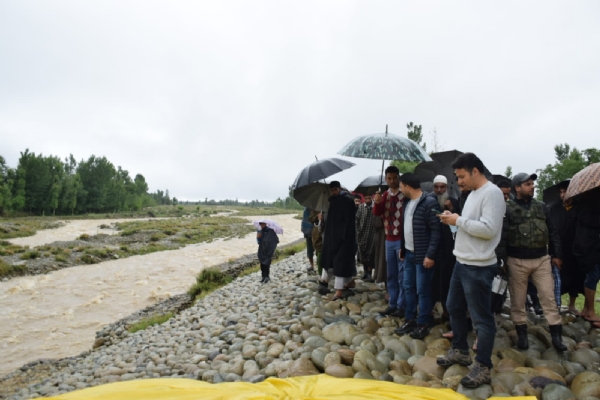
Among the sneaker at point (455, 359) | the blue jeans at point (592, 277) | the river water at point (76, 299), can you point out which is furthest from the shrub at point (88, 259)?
the blue jeans at point (592, 277)

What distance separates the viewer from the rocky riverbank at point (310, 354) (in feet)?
10.0

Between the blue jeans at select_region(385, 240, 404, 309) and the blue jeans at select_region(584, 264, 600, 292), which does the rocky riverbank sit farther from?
A: the blue jeans at select_region(584, 264, 600, 292)

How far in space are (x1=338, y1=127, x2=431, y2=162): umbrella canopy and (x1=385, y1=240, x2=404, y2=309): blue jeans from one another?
3.37 ft

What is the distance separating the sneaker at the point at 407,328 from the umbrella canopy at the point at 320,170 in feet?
7.52

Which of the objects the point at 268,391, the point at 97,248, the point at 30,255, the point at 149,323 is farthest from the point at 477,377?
the point at 97,248

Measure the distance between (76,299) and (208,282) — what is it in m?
4.65

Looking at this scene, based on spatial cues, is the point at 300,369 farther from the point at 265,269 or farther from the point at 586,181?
the point at 265,269

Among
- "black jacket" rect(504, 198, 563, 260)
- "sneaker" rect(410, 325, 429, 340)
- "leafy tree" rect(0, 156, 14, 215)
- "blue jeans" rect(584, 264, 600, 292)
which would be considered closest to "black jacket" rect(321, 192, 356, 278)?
"sneaker" rect(410, 325, 429, 340)

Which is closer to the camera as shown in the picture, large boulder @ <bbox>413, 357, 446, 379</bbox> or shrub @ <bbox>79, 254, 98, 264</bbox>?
large boulder @ <bbox>413, 357, 446, 379</bbox>

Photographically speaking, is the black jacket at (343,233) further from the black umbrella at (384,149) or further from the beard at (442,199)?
the beard at (442,199)

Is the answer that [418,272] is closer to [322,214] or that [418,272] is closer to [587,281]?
[587,281]

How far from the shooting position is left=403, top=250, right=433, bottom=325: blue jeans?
12.4 feet

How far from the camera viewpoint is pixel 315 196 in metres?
6.25

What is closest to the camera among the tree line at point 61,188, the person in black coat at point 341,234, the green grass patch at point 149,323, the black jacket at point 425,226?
the black jacket at point 425,226
